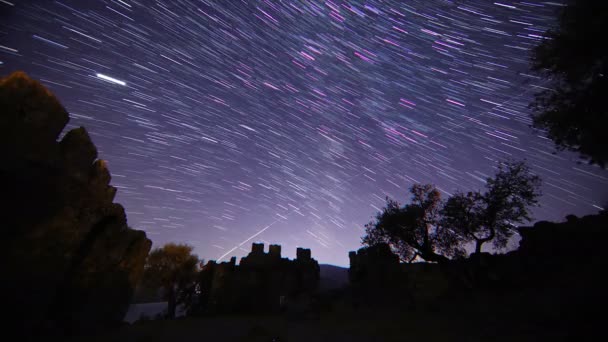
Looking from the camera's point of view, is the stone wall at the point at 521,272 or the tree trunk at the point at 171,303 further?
the tree trunk at the point at 171,303

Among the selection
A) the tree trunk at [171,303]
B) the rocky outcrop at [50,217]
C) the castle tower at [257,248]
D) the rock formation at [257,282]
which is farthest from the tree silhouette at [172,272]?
the rocky outcrop at [50,217]

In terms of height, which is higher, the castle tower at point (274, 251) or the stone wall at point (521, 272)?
the castle tower at point (274, 251)

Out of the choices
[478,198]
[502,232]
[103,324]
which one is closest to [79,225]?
[103,324]

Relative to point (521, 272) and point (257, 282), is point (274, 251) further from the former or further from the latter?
point (521, 272)

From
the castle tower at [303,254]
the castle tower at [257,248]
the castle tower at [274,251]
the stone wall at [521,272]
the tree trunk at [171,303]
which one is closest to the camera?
the stone wall at [521,272]

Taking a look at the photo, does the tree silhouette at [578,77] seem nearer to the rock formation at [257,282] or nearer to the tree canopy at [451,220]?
the tree canopy at [451,220]

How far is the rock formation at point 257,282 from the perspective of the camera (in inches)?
1453

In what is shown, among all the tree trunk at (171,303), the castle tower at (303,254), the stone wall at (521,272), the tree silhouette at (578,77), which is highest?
the tree silhouette at (578,77)

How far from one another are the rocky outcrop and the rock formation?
2038 centimetres

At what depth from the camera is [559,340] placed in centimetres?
1038

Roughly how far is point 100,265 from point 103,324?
4.86 m

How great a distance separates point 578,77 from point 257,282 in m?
43.1

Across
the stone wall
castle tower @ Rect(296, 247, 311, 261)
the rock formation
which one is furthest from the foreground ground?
castle tower @ Rect(296, 247, 311, 261)

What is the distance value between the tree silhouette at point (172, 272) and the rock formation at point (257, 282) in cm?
251
